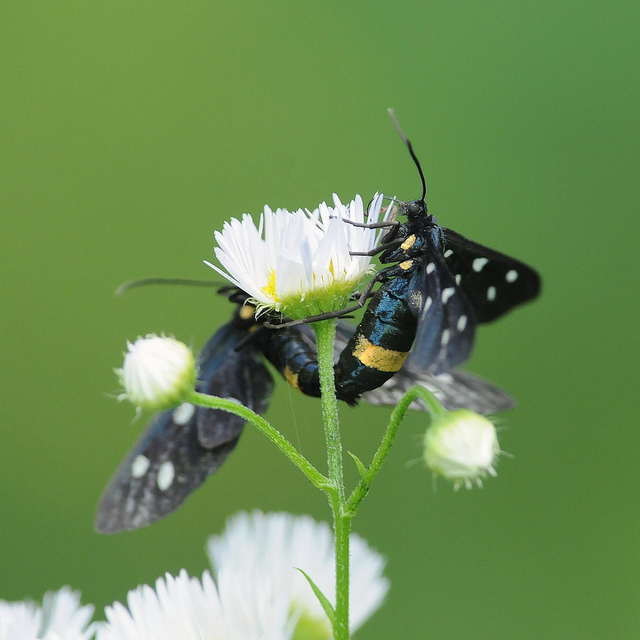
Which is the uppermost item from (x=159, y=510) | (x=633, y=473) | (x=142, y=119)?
(x=142, y=119)

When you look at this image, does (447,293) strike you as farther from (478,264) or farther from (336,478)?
(336,478)

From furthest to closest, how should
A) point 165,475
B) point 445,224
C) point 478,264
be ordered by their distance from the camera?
point 445,224 → point 165,475 → point 478,264

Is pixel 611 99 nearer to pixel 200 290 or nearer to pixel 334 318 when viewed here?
pixel 200 290

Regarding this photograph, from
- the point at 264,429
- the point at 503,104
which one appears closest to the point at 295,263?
the point at 264,429

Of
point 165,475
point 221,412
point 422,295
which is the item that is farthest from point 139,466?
point 422,295

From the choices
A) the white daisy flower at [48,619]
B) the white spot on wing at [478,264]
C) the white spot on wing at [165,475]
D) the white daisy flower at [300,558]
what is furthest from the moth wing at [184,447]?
the white spot on wing at [478,264]

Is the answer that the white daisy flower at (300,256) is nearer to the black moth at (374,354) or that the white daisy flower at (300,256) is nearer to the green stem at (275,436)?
the black moth at (374,354)

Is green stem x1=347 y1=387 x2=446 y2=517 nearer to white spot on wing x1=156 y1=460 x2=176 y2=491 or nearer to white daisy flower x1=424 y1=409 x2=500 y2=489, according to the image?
white daisy flower x1=424 y1=409 x2=500 y2=489
